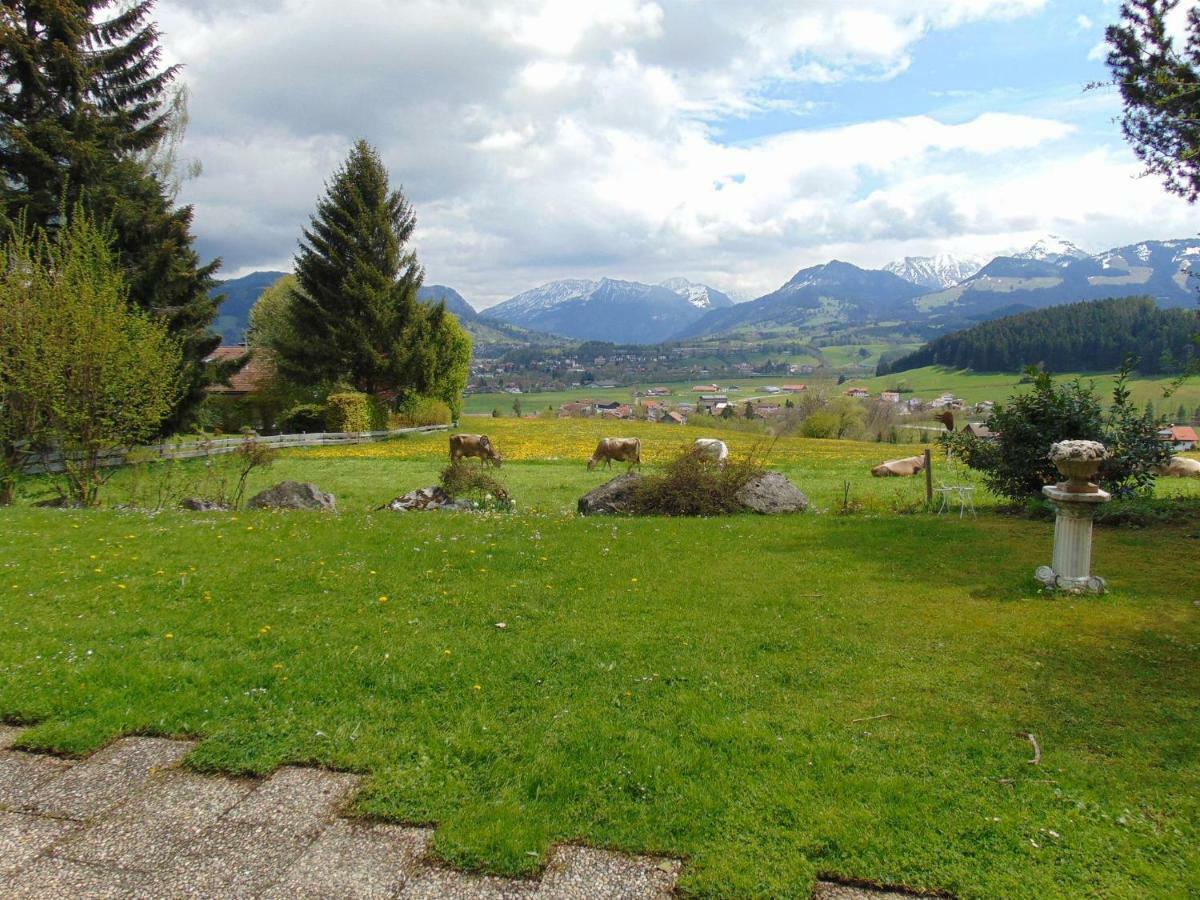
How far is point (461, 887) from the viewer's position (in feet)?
12.4

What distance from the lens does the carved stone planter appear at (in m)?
8.21

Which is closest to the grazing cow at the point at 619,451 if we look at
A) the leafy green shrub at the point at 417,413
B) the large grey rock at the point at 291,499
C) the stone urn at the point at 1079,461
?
the large grey rock at the point at 291,499

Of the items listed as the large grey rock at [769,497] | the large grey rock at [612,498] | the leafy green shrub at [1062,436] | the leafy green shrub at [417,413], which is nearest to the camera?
the leafy green shrub at [1062,436]

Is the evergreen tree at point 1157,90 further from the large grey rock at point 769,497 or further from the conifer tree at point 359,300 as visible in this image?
the conifer tree at point 359,300

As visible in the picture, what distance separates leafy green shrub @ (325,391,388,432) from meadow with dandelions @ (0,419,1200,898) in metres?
29.4

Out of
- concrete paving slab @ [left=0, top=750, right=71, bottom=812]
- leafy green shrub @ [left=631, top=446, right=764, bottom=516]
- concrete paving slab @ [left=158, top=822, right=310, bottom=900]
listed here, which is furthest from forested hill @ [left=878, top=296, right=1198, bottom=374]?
concrete paving slab @ [left=0, top=750, right=71, bottom=812]

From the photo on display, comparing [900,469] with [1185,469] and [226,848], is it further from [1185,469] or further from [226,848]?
[226,848]

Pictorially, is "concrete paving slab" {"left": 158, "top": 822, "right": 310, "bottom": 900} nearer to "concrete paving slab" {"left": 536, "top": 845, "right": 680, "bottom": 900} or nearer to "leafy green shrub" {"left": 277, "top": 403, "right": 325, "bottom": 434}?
"concrete paving slab" {"left": 536, "top": 845, "right": 680, "bottom": 900}

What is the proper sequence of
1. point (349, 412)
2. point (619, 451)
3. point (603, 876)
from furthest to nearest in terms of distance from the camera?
1. point (349, 412)
2. point (619, 451)
3. point (603, 876)

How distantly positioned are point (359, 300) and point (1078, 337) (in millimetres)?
122295

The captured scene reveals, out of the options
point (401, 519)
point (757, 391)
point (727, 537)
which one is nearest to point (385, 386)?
point (401, 519)

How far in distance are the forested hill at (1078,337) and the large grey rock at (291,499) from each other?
338 ft

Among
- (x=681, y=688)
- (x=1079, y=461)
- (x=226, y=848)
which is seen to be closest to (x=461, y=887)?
(x=226, y=848)

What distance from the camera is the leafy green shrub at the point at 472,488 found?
683 inches
